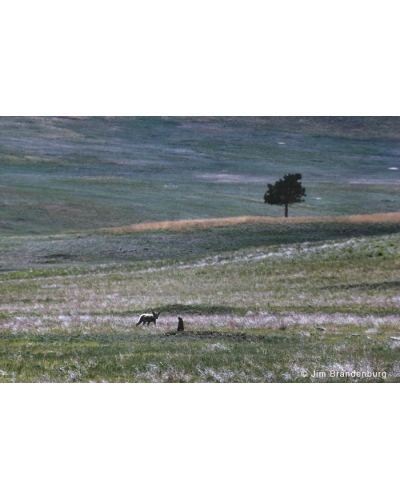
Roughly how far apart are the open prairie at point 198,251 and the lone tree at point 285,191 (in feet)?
1.80

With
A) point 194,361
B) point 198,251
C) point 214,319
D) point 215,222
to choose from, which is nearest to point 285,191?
point 198,251

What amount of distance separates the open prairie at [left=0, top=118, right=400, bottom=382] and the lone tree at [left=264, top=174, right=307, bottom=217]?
0.55 metres

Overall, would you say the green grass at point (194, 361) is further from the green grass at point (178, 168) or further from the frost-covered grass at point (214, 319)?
the green grass at point (178, 168)

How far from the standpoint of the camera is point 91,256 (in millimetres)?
43625

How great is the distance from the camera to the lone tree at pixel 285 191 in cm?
4109

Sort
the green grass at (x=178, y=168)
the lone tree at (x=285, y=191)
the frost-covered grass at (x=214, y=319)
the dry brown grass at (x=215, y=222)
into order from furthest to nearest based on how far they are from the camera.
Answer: the dry brown grass at (x=215, y=222), the lone tree at (x=285, y=191), the green grass at (x=178, y=168), the frost-covered grass at (x=214, y=319)

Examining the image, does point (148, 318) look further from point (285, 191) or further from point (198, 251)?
point (198, 251)

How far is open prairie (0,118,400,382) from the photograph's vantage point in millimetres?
16620

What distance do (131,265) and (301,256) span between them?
9.24 m

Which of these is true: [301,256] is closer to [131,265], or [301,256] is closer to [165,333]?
[131,265]

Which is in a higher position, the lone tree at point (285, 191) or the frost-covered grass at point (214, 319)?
the lone tree at point (285, 191)

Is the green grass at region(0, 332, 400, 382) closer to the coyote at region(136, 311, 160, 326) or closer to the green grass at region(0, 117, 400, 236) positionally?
the coyote at region(136, 311, 160, 326)

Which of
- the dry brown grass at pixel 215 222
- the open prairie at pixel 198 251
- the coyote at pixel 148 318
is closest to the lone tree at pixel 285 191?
the open prairie at pixel 198 251

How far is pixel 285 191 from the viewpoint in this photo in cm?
4209
